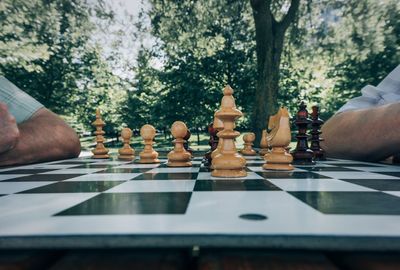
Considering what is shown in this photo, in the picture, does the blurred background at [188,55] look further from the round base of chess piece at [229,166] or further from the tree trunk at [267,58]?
the round base of chess piece at [229,166]

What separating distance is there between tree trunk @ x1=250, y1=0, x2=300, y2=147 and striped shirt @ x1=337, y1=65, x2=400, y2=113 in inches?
86.5

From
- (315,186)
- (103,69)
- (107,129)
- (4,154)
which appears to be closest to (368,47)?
(315,186)

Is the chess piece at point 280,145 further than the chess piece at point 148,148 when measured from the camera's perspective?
No

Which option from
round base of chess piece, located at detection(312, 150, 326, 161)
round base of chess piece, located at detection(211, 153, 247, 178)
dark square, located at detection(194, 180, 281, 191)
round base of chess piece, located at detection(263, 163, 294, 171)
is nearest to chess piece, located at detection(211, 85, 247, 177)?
round base of chess piece, located at detection(211, 153, 247, 178)

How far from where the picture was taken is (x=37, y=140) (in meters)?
2.16

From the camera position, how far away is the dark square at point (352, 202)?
665 mm

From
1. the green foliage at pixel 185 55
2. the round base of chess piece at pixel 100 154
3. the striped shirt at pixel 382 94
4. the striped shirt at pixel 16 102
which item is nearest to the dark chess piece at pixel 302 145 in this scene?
the striped shirt at pixel 382 94

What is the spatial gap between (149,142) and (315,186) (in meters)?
1.35

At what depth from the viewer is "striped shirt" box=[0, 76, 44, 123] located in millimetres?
2350

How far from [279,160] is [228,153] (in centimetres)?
38

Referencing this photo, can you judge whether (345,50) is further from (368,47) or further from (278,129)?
(278,129)

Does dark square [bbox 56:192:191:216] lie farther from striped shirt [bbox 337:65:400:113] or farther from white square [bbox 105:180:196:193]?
striped shirt [bbox 337:65:400:113]

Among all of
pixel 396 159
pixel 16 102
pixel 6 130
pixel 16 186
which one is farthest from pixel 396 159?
pixel 16 102

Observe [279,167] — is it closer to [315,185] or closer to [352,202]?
[315,185]
